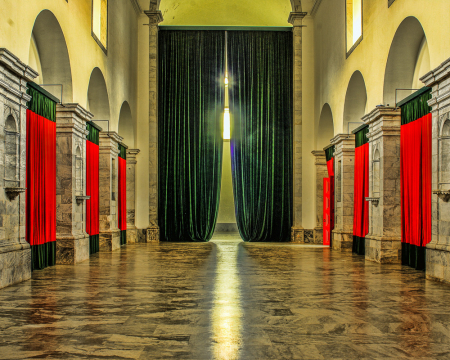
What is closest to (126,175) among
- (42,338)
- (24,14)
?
(24,14)

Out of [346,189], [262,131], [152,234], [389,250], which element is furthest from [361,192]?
[152,234]

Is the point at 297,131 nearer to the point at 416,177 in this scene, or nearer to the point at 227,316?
the point at 416,177

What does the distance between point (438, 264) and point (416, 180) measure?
86.1 inches

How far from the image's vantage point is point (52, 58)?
10109 millimetres

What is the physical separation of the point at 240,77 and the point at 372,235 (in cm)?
1010

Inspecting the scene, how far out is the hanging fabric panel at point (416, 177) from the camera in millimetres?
8633

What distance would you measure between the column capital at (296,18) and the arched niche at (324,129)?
4.00m

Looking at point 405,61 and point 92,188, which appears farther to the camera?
point 92,188

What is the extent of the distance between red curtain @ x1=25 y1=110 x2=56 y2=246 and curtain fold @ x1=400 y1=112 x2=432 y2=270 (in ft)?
24.2

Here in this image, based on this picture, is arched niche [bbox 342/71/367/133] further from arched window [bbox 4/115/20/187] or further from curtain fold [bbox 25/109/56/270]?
arched window [bbox 4/115/20/187]

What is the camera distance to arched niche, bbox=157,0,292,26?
1877 cm

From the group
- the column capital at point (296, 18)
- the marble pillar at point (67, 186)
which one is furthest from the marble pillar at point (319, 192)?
the marble pillar at point (67, 186)

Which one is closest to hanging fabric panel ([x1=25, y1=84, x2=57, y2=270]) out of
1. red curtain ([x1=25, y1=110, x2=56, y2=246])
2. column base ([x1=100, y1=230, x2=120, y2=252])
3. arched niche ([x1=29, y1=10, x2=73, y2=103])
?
red curtain ([x1=25, y1=110, x2=56, y2=246])

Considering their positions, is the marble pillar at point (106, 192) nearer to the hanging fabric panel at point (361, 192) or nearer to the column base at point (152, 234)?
the column base at point (152, 234)
